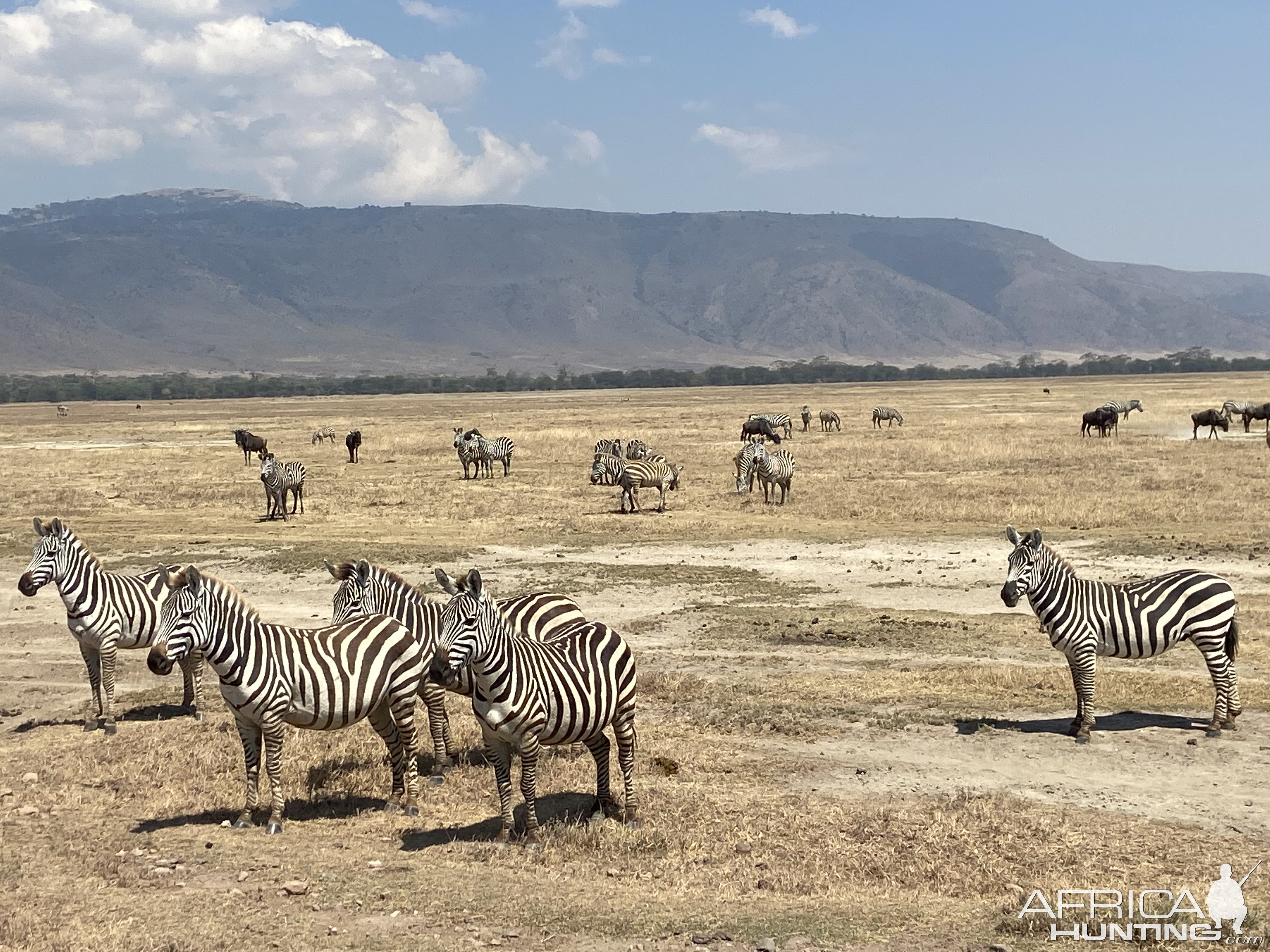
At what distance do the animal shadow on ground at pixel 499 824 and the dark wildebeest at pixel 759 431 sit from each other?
4091 centimetres

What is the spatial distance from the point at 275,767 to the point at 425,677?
56.6 inches

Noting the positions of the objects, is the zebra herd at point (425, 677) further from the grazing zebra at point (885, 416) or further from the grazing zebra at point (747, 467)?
the grazing zebra at point (885, 416)

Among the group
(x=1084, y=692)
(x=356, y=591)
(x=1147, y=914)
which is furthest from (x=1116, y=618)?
(x=356, y=591)

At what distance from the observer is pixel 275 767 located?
1079 centimetres

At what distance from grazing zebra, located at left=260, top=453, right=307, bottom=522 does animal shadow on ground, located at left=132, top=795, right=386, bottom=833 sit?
21464 mm

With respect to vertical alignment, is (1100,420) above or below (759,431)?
above

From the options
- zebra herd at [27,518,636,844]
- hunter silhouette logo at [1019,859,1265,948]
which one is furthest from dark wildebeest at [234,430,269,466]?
hunter silhouette logo at [1019,859,1265,948]

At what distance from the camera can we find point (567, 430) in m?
65.1

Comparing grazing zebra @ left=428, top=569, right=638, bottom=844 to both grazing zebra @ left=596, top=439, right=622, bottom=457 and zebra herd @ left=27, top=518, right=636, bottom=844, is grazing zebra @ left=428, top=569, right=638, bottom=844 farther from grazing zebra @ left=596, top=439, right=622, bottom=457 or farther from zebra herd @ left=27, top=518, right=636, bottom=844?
grazing zebra @ left=596, top=439, right=622, bottom=457

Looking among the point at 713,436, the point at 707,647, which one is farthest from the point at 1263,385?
the point at 707,647

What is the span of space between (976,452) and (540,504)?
19.4 m

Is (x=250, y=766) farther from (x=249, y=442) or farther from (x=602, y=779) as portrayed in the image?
(x=249, y=442)

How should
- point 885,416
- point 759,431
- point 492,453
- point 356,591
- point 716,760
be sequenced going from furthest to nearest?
point 885,416 → point 759,431 → point 492,453 → point 356,591 → point 716,760

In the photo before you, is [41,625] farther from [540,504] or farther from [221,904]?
[540,504]
